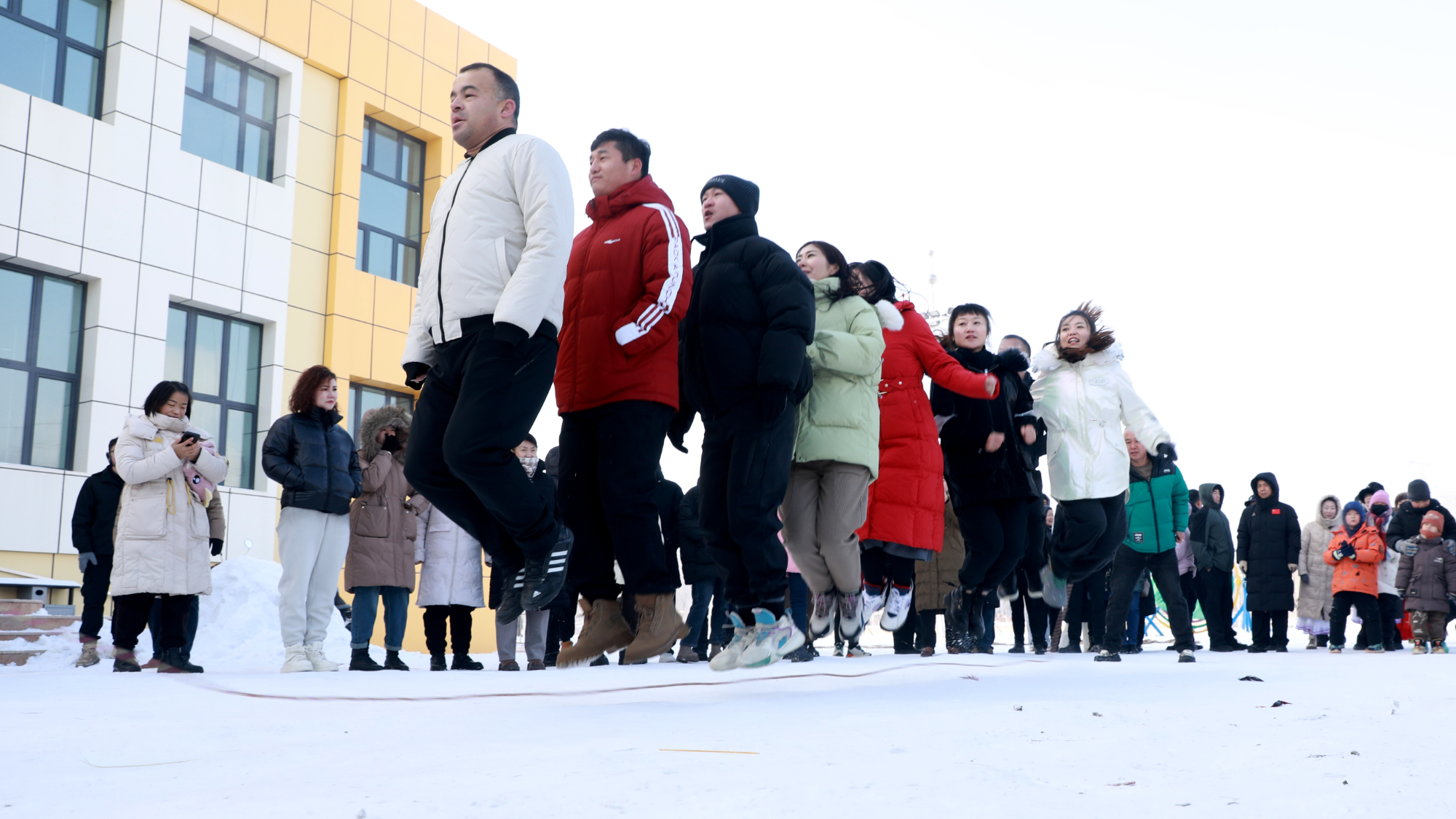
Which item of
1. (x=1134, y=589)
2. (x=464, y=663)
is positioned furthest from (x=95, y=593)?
(x=1134, y=589)

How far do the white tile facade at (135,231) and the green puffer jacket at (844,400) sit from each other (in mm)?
10504

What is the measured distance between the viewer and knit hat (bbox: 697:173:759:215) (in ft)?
15.4

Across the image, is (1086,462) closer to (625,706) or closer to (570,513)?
(570,513)

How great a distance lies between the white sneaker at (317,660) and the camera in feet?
23.0

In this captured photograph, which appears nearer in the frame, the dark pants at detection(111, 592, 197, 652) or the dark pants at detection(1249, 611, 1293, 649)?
the dark pants at detection(111, 592, 197, 652)

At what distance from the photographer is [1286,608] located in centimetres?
1121

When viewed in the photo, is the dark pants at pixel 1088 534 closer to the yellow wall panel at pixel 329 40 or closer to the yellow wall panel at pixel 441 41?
the yellow wall panel at pixel 329 40

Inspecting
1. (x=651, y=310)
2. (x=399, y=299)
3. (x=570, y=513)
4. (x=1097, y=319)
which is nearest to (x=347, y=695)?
(x=570, y=513)

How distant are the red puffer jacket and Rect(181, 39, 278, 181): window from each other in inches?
485

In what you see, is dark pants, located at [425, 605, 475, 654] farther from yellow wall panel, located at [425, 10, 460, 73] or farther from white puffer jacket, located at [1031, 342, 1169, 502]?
yellow wall panel, located at [425, 10, 460, 73]

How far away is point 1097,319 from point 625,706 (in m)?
4.72

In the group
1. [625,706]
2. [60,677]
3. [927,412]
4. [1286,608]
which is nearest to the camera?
[625,706]

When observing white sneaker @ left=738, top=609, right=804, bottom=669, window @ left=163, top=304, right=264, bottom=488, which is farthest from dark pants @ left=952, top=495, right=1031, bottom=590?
window @ left=163, top=304, right=264, bottom=488

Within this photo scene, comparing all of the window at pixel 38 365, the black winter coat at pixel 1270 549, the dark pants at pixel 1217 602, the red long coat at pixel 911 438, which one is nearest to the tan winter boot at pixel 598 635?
the red long coat at pixel 911 438
